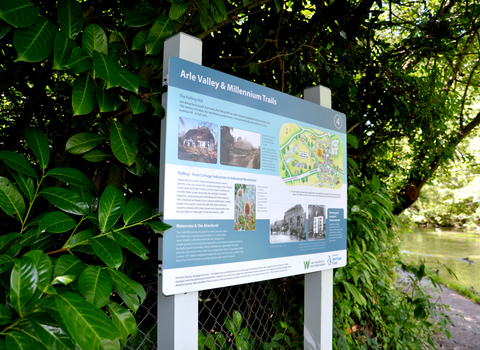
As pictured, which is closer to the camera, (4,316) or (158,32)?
(4,316)

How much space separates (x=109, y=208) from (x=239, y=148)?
637mm

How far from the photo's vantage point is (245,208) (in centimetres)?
148

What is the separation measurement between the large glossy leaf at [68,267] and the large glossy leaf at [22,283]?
4.1 inches

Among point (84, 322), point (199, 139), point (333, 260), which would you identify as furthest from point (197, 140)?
point (333, 260)

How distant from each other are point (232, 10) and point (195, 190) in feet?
3.11

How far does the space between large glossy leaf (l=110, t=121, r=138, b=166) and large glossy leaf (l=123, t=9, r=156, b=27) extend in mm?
413

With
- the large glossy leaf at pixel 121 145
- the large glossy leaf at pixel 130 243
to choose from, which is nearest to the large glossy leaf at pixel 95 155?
the large glossy leaf at pixel 121 145

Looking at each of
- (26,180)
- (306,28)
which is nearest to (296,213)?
(26,180)

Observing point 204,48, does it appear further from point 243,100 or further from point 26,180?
point 26,180

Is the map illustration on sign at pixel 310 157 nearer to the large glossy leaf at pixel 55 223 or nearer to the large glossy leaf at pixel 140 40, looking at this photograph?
the large glossy leaf at pixel 140 40

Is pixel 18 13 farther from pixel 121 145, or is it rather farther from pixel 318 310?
pixel 318 310

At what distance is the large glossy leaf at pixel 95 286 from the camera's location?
0.83m

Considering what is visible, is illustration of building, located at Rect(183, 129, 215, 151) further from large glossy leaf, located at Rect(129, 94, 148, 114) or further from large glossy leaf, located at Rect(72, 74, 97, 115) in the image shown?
large glossy leaf, located at Rect(72, 74, 97, 115)

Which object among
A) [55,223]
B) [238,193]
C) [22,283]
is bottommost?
[22,283]
